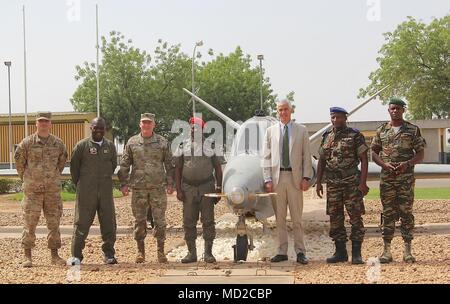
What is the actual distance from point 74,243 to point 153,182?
4.55 ft

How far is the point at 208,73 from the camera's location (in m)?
52.4

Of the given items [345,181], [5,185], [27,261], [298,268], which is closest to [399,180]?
[345,181]

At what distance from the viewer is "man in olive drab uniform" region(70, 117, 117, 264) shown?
8477mm

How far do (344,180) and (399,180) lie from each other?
74 centimetres

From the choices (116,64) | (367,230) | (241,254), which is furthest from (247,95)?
(241,254)

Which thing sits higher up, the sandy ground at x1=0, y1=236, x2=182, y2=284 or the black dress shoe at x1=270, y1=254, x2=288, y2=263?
the black dress shoe at x1=270, y1=254, x2=288, y2=263

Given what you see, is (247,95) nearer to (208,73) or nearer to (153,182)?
(208,73)

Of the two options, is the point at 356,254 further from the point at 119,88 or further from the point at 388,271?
the point at 119,88

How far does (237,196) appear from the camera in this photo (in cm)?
813

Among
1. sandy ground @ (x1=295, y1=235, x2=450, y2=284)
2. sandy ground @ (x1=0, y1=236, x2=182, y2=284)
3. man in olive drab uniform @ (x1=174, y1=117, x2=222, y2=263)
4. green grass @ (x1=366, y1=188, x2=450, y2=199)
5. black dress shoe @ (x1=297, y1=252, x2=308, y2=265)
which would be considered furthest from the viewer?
green grass @ (x1=366, y1=188, x2=450, y2=199)

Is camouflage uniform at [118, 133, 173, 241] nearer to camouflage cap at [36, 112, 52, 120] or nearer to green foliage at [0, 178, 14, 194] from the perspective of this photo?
camouflage cap at [36, 112, 52, 120]

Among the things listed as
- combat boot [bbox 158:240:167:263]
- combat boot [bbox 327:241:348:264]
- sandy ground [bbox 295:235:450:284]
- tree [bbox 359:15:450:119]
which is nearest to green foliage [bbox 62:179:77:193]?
combat boot [bbox 158:240:167:263]

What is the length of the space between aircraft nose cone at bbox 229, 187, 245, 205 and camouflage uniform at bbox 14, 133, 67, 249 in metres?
2.48

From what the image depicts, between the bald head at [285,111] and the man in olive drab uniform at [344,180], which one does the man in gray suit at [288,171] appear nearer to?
the bald head at [285,111]
